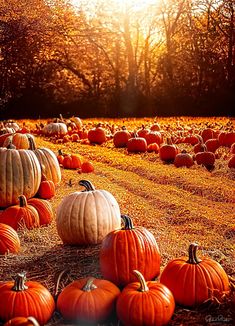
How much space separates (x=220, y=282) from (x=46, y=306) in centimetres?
125

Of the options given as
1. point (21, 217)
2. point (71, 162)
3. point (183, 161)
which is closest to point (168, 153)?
point (183, 161)

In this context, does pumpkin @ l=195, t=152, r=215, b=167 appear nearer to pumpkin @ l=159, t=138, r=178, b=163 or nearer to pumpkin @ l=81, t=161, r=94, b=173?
pumpkin @ l=159, t=138, r=178, b=163

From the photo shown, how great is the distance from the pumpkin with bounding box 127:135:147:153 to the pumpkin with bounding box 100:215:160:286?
7.49 metres

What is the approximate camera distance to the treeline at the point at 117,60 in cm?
2191

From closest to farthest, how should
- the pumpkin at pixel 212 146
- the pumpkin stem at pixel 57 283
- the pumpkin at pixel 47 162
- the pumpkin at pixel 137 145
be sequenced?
the pumpkin stem at pixel 57 283 < the pumpkin at pixel 47 162 < the pumpkin at pixel 212 146 < the pumpkin at pixel 137 145

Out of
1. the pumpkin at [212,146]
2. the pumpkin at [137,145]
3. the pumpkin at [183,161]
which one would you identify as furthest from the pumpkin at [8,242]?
the pumpkin at [137,145]

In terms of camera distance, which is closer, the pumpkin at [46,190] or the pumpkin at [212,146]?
the pumpkin at [46,190]

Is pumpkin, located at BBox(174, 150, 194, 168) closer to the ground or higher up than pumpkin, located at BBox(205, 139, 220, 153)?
closer to the ground

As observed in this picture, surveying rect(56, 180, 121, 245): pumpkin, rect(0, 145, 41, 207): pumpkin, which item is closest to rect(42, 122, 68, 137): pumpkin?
rect(0, 145, 41, 207): pumpkin

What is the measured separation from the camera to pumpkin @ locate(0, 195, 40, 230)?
631 cm

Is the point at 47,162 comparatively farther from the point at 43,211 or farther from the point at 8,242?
the point at 8,242

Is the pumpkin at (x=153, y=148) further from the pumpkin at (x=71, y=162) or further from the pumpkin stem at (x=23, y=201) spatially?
the pumpkin stem at (x=23, y=201)

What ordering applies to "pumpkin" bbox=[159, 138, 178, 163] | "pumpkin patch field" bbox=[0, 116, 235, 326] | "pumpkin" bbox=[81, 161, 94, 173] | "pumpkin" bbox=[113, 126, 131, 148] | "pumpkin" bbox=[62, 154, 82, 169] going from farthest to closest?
"pumpkin" bbox=[113, 126, 131, 148] < "pumpkin" bbox=[159, 138, 178, 163] < "pumpkin" bbox=[62, 154, 82, 169] < "pumpkin" bbox=[81, 161, 94, 173] < "pumpkin patch field" bbox=[0, 116, 235, 326]

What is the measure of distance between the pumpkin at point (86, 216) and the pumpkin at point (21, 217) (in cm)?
64
